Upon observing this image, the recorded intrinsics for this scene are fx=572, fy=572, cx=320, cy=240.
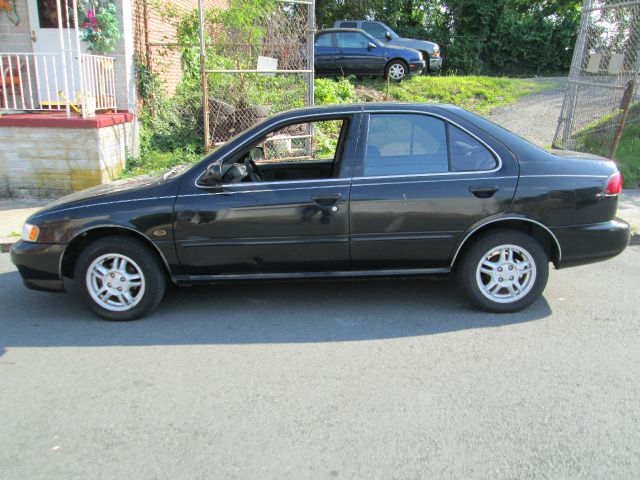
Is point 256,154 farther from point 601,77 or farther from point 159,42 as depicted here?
point 601,77

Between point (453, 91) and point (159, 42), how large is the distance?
28.0 feet

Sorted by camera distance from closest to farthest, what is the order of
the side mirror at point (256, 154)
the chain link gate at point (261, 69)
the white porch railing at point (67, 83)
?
the side mirror at point (256, 154) < the white porch railing at point (67, 83) < the chain link gate at point (261, 69)

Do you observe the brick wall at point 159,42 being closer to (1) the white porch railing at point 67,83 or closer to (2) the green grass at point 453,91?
(1) the white porch railing at point 67,83

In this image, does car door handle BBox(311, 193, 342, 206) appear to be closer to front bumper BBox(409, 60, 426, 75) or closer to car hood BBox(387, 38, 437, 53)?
front bumper BBox(409, 60, 426, 75)

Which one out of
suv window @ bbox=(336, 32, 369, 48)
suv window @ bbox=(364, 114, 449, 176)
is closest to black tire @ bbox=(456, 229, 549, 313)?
suv window @ bbox=(364, 114, 449, 176)

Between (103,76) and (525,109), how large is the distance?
10.3m

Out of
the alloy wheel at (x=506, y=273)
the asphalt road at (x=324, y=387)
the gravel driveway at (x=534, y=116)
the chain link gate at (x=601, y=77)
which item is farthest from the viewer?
the gravel driveway at (x=534, y=116)

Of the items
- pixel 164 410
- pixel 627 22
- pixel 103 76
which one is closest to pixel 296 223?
pixel 164 410

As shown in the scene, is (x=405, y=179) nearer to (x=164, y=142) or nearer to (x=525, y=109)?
(x=164, y=142)

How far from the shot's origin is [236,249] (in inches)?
179

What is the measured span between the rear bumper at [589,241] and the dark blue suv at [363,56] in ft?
40.7

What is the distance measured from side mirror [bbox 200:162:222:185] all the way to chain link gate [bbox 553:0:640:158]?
6.52 m

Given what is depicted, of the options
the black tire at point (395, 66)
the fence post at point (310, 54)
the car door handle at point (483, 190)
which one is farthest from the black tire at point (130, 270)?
the black tire at point (395, 66)

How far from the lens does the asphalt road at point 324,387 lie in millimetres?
2895
